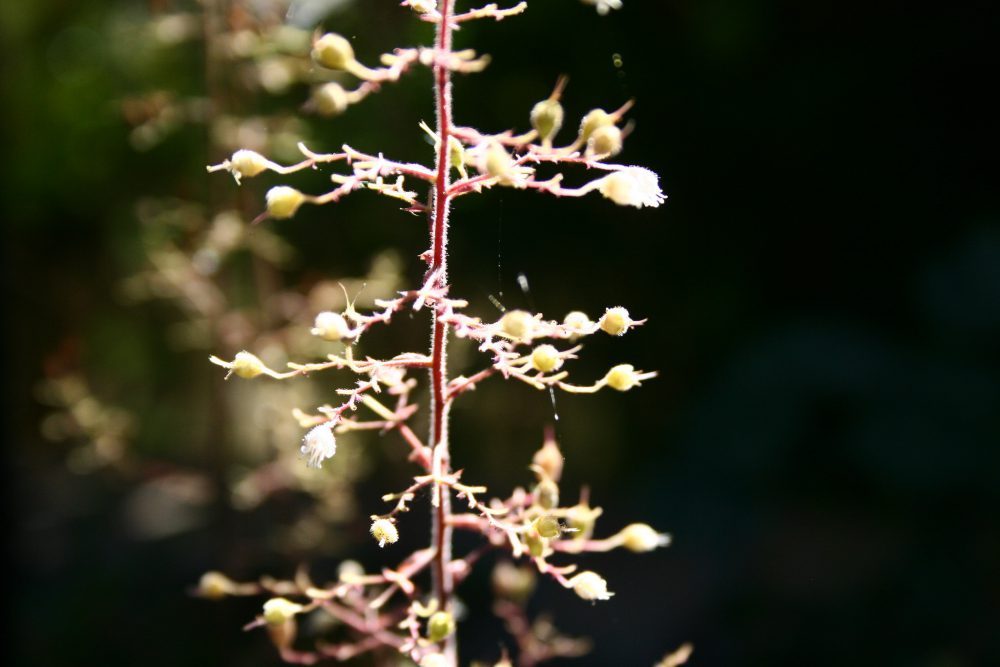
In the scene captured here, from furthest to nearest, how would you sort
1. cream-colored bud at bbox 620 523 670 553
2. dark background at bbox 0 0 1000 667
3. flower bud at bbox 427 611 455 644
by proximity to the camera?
dark background at bbox 0 0 1000 667 < cream-colored bud at bbox 620 523 670 553 < flower bud at bbox 427 611 455 644

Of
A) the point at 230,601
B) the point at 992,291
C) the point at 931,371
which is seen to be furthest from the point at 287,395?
the point at 992,291

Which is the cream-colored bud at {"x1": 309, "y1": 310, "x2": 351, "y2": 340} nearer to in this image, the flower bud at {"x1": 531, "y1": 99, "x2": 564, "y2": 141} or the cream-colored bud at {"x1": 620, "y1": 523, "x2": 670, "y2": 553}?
the flower bud at {"x1": 531, "y1": 99, "x2": 564, "y2": 141}

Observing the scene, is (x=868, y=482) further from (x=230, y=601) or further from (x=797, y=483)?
(x=230, y=601)

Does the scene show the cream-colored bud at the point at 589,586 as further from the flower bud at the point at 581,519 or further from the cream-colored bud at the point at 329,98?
the cream-colored bud at the point at 329,98

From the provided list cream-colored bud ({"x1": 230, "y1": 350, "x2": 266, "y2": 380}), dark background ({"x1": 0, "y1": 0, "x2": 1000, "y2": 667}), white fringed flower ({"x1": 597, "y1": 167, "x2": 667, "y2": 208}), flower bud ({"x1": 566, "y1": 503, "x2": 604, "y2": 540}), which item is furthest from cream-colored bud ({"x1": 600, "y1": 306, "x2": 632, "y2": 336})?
dark background ({"x1": 0, "y1": 0, "x2": 1000, "y2": 667})

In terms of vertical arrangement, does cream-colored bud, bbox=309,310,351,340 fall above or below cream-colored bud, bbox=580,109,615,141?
below

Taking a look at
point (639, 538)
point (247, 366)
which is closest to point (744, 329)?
point (639, 538)

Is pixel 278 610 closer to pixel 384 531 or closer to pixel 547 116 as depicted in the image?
pixel 384 531
